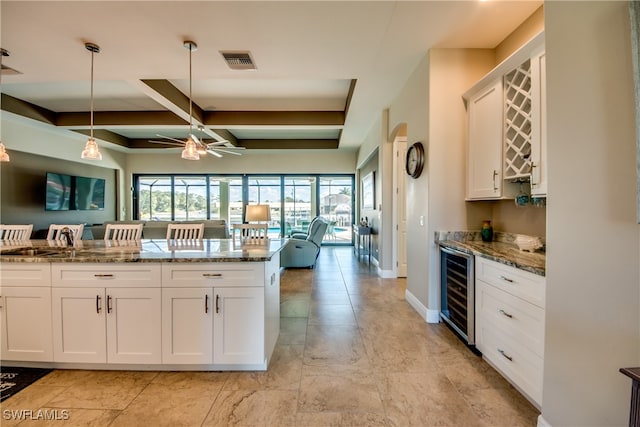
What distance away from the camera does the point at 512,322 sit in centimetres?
200

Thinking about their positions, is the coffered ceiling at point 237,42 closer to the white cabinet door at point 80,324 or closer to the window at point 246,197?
the white cabinet door at point 80,324

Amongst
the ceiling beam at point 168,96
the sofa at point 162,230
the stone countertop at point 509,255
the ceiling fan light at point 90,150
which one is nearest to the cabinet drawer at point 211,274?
the stone countertop at point 509,255

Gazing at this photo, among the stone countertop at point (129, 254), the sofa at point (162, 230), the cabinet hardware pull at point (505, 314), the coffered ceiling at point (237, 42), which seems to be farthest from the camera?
the sofa at point (162, 230)

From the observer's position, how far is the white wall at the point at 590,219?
119 cm

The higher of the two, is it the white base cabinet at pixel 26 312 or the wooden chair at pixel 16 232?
the wooden chair at pixel 16 232

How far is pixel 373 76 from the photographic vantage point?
371 centimetres

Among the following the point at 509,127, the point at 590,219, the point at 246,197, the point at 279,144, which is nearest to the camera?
the point at 590,219

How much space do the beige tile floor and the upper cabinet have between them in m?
1.52

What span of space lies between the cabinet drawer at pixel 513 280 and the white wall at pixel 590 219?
0.25 m

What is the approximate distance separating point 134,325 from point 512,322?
2.80 meters

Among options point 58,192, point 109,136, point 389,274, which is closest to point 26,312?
point 389,274

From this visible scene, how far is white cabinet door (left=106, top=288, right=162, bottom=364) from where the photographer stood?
2160mm

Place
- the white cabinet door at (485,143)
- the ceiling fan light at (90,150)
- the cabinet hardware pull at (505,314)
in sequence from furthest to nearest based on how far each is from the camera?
the ceiling fan light at (90,150) → the white cabinet door at (485,143) → the cabinet hardware pull at (505,314)

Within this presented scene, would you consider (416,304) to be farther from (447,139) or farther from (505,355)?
(447,139)
